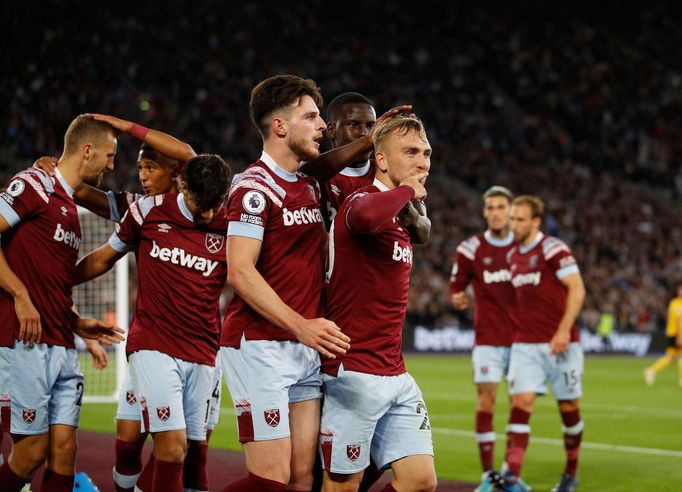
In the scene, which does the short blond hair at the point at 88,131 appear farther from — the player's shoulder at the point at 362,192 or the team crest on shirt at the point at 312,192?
the player's shoulder at the point at 362,192

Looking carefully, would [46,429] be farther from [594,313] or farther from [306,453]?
[594,313]

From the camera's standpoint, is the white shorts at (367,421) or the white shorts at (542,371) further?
the white shorts at (542,371)

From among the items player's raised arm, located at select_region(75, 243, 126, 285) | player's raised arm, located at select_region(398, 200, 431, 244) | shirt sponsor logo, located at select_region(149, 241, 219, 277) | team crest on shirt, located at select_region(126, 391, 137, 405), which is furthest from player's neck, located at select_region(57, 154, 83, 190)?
player's raised arm, located at select_region(398, 200, 431, 244)

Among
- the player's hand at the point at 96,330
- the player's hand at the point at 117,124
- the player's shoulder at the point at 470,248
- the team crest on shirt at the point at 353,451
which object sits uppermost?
the player's hand at the point at 117,124

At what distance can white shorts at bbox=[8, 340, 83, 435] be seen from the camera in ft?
19.2

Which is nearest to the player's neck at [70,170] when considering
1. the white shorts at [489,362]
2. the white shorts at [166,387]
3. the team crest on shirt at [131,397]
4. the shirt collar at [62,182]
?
the shirt collar at [62,182]

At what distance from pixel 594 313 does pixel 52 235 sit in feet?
94.7

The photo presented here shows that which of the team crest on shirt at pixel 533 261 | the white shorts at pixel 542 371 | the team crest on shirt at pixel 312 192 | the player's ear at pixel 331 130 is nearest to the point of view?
the team crest on shirt at pixel 312 192

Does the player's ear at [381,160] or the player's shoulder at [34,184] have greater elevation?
the player's ear at [381,160]

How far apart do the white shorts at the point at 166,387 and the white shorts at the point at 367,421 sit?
3.68 ft

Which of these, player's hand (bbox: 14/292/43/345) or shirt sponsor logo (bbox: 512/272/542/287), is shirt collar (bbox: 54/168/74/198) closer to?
player's hand (bbox: 14/292/43/345)

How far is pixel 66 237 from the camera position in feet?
20.2

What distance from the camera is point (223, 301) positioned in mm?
26312

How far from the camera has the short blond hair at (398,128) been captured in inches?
200
